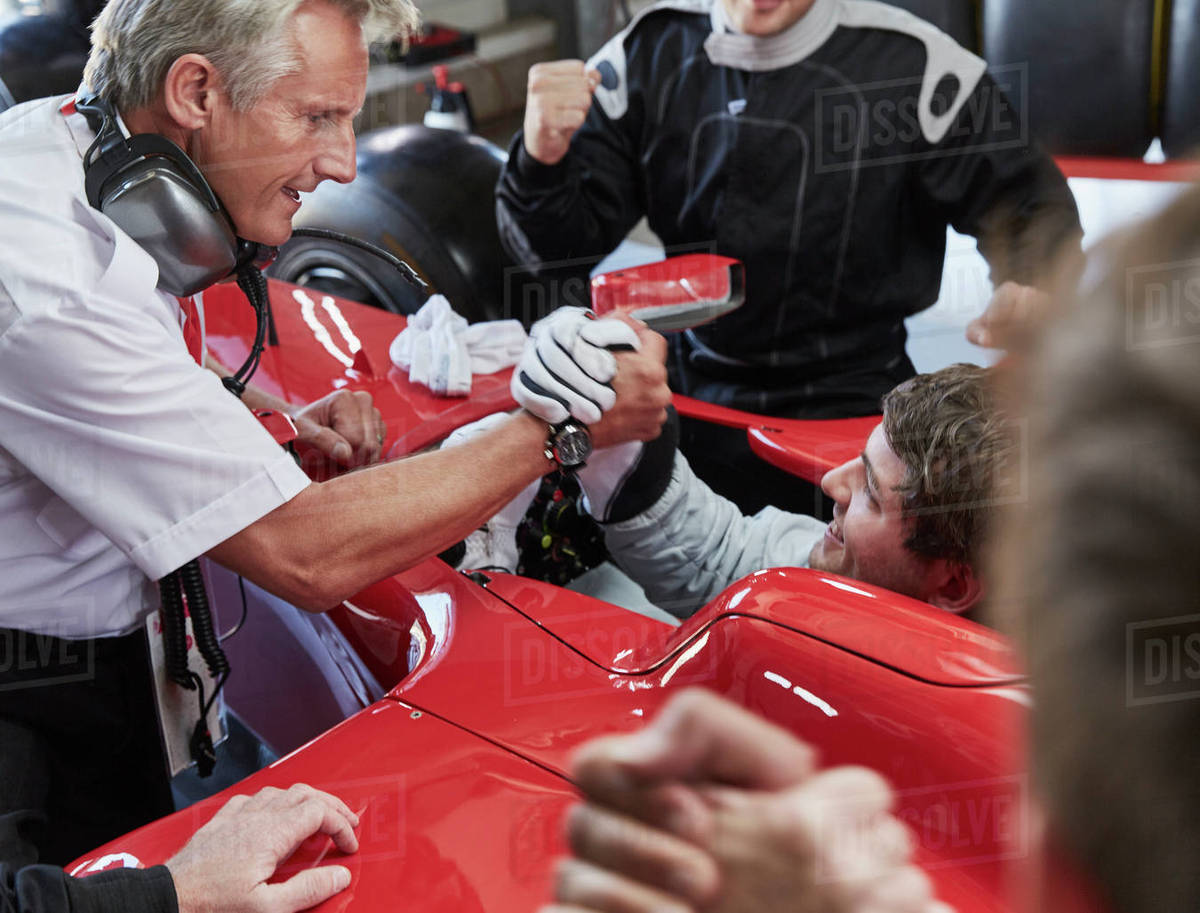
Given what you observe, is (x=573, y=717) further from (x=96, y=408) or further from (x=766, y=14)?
(x=766, y=14)

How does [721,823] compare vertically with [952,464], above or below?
above

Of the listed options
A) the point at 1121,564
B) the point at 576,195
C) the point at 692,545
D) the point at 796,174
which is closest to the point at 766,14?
the point at 796,174

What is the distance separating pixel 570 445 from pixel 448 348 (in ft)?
1.63

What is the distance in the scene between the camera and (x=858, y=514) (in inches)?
44.2

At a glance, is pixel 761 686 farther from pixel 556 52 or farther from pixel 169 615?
pixel 556 52

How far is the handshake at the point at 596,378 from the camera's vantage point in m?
1.16

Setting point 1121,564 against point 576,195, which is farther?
point 576,195

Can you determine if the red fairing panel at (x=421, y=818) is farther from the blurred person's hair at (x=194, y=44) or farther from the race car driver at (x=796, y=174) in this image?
the race car driver at (x=796, y=174)

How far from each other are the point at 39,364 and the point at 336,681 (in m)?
0.58

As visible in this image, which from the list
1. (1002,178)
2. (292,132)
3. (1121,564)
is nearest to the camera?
(1121,564)

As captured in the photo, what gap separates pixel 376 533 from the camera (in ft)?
3.50

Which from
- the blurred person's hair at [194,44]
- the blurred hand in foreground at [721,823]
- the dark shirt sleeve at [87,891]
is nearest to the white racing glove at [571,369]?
the blurred person's hair at [194,44]

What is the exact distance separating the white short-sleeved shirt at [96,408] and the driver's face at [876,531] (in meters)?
0.54


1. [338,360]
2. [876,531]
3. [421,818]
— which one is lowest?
[421,818]
